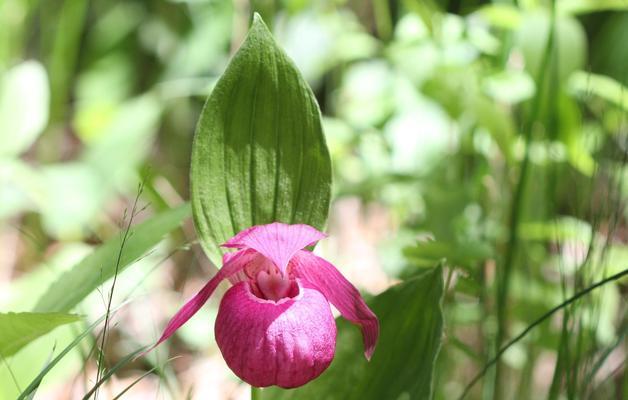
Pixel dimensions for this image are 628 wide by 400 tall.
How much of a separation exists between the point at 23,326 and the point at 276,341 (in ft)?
0.90

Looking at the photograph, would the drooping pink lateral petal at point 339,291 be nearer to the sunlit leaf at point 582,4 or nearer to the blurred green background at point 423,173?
the blurred green background at point 423,173

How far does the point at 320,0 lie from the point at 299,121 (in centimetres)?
140

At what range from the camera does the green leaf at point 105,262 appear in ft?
2.32

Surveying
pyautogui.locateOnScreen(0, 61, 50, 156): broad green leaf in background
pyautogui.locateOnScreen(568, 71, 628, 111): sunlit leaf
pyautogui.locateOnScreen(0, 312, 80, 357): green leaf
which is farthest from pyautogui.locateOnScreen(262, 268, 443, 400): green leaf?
pyautogui.locateOnScreen(0, 61, 50, 156): broad green leaf in background

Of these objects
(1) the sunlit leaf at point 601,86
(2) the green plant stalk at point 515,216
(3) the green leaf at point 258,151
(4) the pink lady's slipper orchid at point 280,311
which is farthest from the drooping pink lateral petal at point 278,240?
(1) the sunlit leaf at point 601,86

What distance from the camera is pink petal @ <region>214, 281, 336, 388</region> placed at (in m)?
0.61

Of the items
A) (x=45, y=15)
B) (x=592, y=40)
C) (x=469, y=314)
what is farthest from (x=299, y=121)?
(x=45, y=15)

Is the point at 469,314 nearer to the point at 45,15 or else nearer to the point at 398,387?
the point at 398,387

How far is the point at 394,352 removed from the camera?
744 mm

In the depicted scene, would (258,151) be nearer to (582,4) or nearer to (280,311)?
(280,311)

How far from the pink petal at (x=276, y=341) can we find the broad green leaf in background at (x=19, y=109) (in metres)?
0.89

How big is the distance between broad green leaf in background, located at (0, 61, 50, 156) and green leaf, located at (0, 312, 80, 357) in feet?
2.28

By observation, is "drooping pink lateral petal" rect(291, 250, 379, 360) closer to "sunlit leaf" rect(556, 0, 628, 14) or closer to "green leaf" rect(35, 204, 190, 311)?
"green leaf" rect(35, 204, 190, 311)

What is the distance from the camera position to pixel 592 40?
7.25ft
